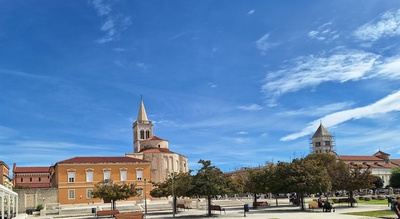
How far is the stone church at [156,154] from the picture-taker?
81.4 metres

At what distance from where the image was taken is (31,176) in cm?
10688

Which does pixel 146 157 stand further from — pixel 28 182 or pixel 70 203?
pixel 28 182

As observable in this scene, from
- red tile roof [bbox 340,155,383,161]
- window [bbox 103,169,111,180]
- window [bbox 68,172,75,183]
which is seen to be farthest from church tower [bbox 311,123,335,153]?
window [bbox 68,172,75,183]

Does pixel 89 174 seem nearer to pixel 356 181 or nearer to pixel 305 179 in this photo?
pixel 305 179

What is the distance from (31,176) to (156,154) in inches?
1725

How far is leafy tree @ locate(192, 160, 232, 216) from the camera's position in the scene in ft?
113

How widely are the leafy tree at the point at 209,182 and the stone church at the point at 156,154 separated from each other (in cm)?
3883

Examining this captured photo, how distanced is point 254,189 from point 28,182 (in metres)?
79.4

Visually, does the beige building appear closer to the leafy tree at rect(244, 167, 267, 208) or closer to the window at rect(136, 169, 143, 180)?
the window at rect(136, 169, 143, 180)

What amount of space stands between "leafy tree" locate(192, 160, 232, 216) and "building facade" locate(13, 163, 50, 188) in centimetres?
8070

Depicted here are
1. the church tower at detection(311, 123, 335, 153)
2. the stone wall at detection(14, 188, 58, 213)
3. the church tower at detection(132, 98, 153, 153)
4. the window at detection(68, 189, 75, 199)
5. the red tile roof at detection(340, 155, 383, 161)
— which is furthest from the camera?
the church tower at detection(311, 123, 335, 153)

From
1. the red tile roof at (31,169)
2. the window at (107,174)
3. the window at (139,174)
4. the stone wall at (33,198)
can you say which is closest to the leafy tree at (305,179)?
the stone wall at (33,198)

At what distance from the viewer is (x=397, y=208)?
1659 cm

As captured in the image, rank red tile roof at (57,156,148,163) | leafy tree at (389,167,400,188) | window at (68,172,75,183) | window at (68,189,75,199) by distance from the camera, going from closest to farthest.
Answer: window at (68,189,75,199)
window at (68,172,75,183)
red tile roof at (57,156,148,163)
leafy tree at (389,167,400,188)
